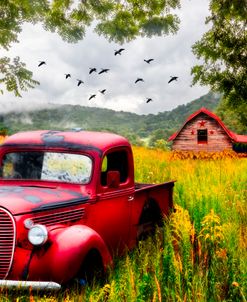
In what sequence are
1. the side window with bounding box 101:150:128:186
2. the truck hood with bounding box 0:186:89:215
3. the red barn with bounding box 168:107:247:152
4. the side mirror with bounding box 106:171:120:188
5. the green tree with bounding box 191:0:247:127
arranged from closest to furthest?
the truck hood with bounding box 0:186:89:215, the side mirror with bounding box 106:171:120:188, the side window with bounding box 101:150:128:186, the green tree with bounding box 191:0:247:127, the red barn with bounding box 168:107:247:152

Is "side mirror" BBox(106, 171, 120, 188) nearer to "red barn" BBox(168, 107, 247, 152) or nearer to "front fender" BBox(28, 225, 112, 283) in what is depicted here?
"front fender" BBox(28, 225, 112, 283)

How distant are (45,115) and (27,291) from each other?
154 meters

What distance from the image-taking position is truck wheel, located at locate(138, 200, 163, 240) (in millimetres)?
6014

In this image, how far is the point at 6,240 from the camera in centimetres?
398

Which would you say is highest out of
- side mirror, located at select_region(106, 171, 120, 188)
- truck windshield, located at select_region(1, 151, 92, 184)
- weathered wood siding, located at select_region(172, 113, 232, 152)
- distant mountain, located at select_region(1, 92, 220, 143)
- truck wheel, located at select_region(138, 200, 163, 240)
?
distant mountain, located at select_region(1, 92, 220, 143)

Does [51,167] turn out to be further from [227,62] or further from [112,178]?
[227,62]

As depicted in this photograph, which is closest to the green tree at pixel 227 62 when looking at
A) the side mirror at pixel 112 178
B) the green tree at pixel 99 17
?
the green tree at pixel 99 17

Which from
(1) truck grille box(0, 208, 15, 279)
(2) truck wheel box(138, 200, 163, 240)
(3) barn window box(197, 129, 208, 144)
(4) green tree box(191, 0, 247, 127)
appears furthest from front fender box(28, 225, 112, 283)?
(3) barn window box(197, 129, 208, 144)

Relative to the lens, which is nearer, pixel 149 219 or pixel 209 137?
pixel 149 219

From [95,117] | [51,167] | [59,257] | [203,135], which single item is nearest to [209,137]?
[203,135]

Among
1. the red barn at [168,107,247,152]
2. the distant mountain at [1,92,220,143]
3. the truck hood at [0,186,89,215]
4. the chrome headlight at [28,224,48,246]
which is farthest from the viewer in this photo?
the distant mountain at [1,92,220,143]

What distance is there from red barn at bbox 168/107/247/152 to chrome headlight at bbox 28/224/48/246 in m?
33.5

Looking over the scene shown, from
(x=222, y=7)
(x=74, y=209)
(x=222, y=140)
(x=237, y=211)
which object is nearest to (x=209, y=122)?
(x=222, y=140)

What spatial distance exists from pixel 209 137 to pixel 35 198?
33.9m
